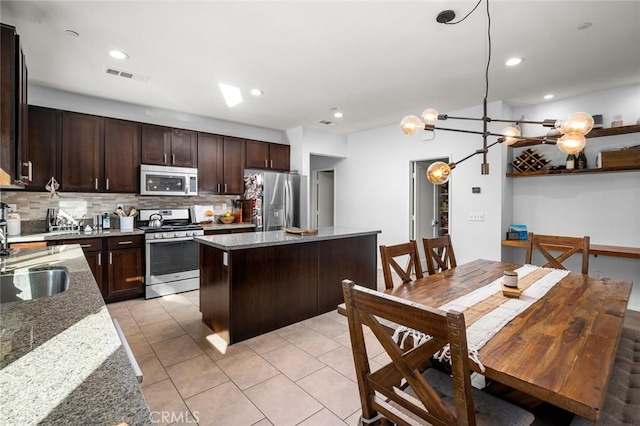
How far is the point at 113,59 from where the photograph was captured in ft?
9.96

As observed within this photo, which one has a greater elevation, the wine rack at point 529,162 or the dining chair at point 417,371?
the wine rack at point 529,162

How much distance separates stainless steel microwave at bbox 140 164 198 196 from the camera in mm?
4343

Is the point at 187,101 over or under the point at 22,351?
over

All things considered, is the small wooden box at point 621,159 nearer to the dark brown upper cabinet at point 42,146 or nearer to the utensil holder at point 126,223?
the utensil holder at point 126,223

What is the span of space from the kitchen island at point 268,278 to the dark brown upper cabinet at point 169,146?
1.99 m

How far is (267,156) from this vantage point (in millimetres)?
5660

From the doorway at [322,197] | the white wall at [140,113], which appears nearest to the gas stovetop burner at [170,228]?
the white wall at [140,113]

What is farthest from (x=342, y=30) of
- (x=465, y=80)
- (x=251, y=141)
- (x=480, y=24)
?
(x=251, y=141)

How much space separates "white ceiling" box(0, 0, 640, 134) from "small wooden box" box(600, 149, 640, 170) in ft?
2.67

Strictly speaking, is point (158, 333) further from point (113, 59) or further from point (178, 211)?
point (113, 59)

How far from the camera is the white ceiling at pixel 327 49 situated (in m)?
2.28

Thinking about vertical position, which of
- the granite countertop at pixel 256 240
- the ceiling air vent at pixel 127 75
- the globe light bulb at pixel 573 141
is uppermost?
the ceiling air vent at pixel 127 75

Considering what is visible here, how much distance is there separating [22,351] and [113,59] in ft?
10.2

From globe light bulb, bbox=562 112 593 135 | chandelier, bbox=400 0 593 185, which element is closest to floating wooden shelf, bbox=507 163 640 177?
chandelier, bbox=400 0 593 185
